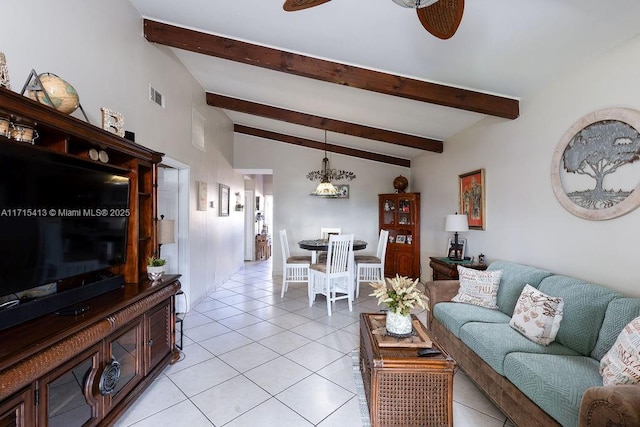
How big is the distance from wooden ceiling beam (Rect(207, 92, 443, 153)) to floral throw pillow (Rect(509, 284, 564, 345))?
322 centimetres

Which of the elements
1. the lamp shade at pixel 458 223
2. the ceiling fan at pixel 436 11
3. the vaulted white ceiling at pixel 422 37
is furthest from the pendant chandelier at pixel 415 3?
the lamp shade at pixel 458 223

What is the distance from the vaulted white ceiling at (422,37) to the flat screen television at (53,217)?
169 cm

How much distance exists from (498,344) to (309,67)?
2.84m

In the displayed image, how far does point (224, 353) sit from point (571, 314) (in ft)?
9.33

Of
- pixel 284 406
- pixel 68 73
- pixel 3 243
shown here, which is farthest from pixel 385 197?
pixel 3 243

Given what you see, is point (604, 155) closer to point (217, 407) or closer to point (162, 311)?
point (217, 407)

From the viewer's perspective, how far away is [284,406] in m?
2.01

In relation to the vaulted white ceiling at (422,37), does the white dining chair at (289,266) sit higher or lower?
lower

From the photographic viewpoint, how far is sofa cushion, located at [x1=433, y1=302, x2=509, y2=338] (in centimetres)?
240

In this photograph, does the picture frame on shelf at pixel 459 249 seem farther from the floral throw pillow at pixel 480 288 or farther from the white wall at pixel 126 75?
the white wall at pixel 126 75

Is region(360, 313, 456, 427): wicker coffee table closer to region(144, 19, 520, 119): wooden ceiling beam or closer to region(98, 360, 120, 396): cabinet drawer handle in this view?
region(98, 360, 120, 396): cabinet drawer handle

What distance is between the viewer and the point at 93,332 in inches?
60.3

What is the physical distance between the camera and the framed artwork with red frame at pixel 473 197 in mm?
3668

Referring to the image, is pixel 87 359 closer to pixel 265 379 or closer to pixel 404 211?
pixel 265 379
